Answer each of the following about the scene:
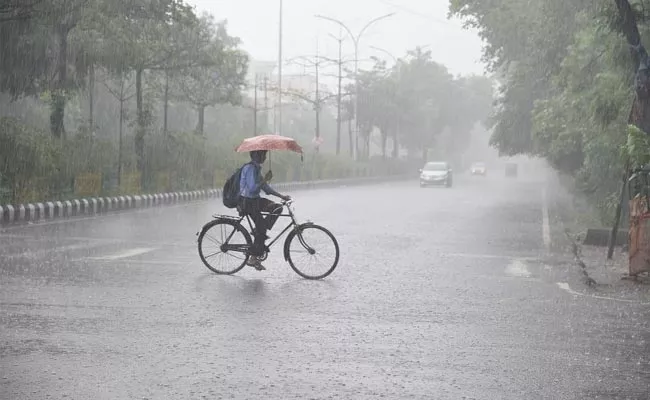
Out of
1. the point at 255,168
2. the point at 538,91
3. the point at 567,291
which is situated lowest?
the point at 567,291

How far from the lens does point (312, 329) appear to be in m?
8.35

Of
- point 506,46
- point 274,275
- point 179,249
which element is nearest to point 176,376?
point 274,275

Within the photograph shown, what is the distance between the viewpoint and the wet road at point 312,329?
6305mm

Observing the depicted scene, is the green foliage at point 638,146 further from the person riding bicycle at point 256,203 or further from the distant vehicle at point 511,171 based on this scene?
the distant vehicle at point 511,171

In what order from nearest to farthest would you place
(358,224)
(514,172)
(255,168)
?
(255,168), (358,224), (514,172)

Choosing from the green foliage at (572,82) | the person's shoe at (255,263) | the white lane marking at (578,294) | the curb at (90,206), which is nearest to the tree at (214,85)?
the curb at (90,206)

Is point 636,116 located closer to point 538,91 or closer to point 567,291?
point 567,291

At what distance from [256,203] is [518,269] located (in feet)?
13.1

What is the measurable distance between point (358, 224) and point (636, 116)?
770 centimetres

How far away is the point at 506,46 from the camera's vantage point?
38500mm

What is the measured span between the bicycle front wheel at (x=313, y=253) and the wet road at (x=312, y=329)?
0.23 meters

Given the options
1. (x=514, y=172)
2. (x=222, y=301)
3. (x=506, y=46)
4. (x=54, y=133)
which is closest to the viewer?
(x=222, y=301)

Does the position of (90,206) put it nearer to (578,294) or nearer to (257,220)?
(257,220)

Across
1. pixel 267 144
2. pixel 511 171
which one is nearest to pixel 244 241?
pixel 267 144
